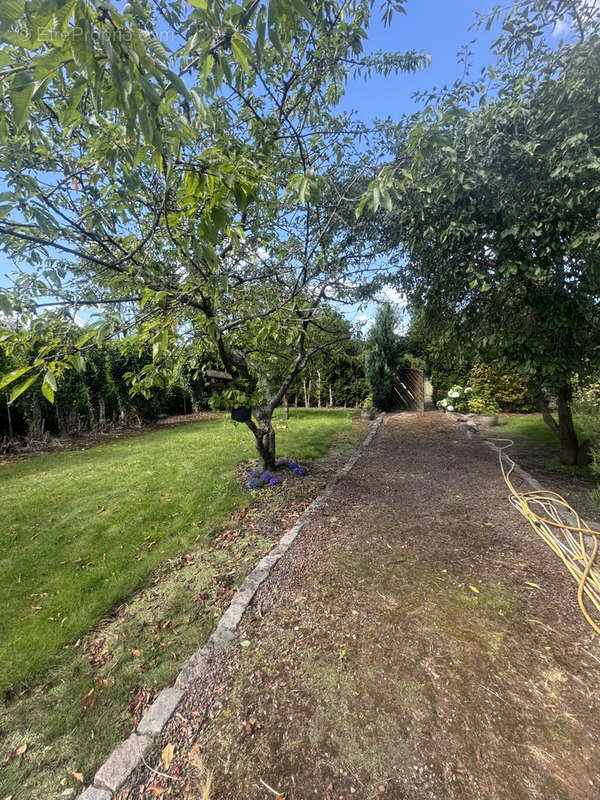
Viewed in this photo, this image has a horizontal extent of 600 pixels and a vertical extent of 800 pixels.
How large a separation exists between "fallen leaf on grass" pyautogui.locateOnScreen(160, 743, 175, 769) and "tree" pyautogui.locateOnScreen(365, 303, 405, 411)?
10.6m

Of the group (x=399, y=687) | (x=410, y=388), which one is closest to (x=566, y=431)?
(x=399, y=687)

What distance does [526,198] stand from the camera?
3.19 meters

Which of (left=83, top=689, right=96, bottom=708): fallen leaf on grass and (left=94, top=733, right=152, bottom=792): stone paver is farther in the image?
(left=83, top=689, right=96, bottom=708): fallen leaf on grass

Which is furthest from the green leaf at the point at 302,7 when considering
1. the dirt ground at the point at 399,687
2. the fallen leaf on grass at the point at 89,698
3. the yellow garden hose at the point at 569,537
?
the yellow garden hose at the point at 569,537

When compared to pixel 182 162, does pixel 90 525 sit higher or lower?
lower

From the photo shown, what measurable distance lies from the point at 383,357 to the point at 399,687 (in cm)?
1027

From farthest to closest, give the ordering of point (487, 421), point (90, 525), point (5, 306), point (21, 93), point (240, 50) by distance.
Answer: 1. point (487, 421)
2. point (90, 525)
3. point (5, 306)
4. point (240, 50)
5. point (21, 93)

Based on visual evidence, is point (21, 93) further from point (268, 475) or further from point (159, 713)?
point (268, 475)

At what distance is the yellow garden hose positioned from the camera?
2.19m

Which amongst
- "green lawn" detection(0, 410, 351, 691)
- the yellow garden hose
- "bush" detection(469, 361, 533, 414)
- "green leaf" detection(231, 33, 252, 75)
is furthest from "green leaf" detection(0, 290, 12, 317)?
"bush" detection(469, 361, 533, 414)

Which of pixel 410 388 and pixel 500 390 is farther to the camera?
pixel 410 388

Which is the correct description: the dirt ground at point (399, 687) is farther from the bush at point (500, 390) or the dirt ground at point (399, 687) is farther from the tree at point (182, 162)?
the bush at point (500, 390)

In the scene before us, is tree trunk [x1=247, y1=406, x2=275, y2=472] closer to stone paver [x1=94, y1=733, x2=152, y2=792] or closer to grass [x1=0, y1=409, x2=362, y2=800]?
grass [x1=0, y1=409, x2=362, y2=800]

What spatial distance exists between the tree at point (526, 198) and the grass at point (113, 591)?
140 inches
